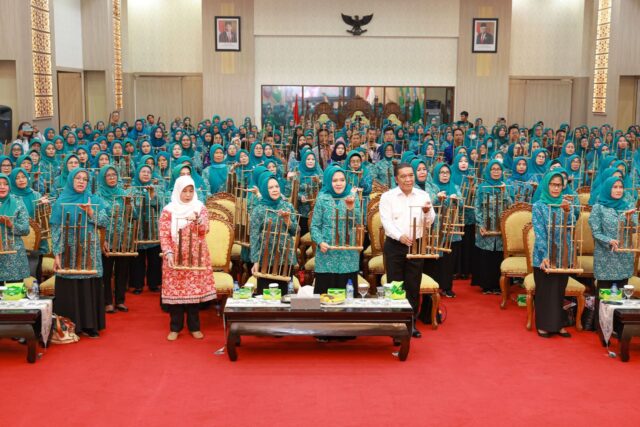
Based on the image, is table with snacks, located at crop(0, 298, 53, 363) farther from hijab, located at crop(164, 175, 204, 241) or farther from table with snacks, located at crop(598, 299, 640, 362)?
table with snacks, located at crop(598, 299, 640, 362)

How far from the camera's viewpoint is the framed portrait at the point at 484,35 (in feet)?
75.3

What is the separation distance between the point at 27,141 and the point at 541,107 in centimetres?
1542

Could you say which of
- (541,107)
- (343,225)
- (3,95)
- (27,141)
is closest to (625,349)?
(343,225)

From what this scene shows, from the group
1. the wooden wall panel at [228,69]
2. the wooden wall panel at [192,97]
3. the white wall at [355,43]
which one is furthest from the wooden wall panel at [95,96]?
the white wall at [355,43]

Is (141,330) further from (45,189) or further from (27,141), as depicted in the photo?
(27,141)

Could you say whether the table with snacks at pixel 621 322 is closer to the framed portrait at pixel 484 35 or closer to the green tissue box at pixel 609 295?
the green tissue box at pixel 609 295

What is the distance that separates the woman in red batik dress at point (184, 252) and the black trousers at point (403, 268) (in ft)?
5.02

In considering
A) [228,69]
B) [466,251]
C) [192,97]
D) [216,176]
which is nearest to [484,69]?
[228,69]

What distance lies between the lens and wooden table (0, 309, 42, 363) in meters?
6.41

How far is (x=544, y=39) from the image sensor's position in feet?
78.4

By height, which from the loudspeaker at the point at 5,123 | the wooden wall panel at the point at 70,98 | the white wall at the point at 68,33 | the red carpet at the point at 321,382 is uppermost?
the white wall at the point at 68,33

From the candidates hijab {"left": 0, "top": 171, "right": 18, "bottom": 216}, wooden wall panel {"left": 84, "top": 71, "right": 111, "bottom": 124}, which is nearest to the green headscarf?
hijab {"left": 0, "top": 171, "right": 18, "bottom": 216}

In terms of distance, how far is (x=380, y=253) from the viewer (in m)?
8.44

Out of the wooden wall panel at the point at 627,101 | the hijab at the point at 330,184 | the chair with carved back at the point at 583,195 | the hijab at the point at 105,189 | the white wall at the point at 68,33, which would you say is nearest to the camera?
the hijab at the point at 330,184
